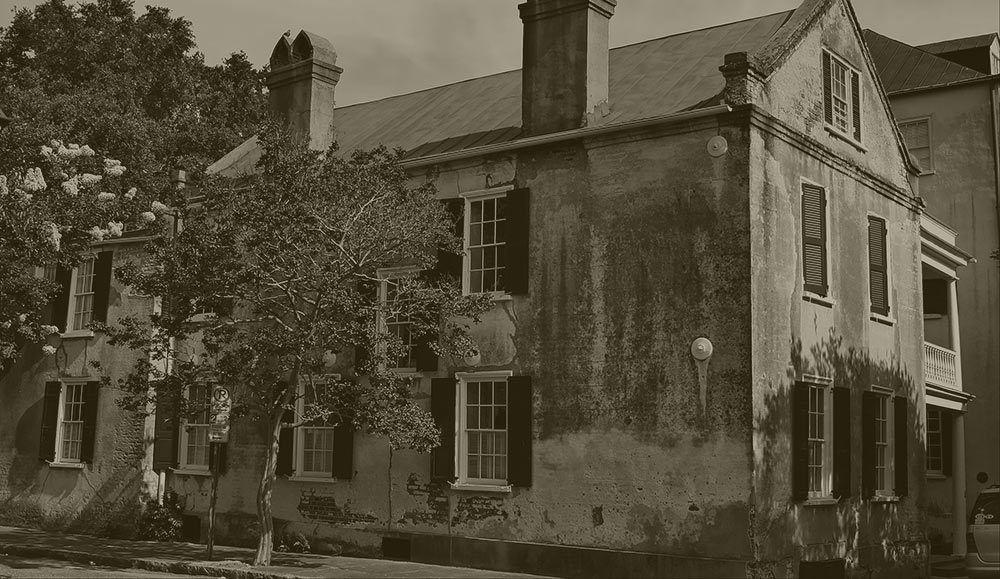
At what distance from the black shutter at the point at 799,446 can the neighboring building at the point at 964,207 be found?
970cm

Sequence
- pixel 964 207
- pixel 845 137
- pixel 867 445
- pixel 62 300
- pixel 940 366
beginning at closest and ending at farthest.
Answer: pixel 867 445 < pixel 845 137 < pixel 940 366 < pixel 62 300 < pixel 964 207

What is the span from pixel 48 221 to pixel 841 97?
13.7m

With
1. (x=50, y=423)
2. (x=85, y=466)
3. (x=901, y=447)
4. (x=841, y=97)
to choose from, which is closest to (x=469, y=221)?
(x=841, y=97)

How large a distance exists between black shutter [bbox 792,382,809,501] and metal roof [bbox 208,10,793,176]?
4392mm

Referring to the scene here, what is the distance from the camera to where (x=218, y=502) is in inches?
806

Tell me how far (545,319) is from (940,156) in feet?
51.2

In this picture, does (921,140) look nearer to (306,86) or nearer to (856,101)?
(856,101)

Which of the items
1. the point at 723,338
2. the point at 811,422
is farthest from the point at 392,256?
the point at 811,422

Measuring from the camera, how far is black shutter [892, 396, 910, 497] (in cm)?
1875

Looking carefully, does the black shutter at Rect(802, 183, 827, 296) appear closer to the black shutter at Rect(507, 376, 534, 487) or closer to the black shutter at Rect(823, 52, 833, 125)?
the black shutter at Rect(823, 52, 833, 125)

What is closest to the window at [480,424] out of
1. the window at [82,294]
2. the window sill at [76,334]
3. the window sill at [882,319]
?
the window sill at [882,319]

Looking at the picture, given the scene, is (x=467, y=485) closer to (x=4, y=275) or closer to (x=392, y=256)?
(x=392, y=256)

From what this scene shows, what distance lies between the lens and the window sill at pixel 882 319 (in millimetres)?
18406

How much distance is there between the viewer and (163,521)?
67.8 feet
